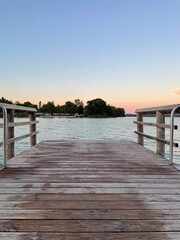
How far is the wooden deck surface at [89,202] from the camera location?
215cm

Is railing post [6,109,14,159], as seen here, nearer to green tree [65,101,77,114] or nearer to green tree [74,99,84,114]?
green tree [74,99,84,114]

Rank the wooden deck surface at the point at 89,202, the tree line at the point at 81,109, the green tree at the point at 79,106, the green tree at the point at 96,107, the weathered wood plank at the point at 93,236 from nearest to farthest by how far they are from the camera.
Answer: the weathered wood plank at the point at 93,236 → the wooden deck surface at the point at 89,202 → the green tree at the point at 96,107 → the tree line at the point at 81,109 → the green tree at the point at 79,106

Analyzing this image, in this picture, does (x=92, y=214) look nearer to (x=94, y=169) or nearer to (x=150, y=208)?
(x=150, y=208)

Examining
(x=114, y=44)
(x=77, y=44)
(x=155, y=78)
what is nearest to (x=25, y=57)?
(x=77, y=44)

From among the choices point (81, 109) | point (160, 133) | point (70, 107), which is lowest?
point (160, 133)

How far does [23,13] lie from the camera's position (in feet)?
56.3

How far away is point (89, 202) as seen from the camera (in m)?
2.81

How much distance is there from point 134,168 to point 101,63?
26154mm

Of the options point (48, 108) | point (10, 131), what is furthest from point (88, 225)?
point (48, 108)

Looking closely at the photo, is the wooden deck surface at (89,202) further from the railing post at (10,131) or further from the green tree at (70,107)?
the green tree at (70,107)

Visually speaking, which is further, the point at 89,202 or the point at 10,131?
the point at 10,131

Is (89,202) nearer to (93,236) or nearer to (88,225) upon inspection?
(88,225)

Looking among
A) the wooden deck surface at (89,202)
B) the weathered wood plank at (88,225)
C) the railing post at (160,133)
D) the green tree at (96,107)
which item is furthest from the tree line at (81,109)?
the weathered wood plank at (88,225)

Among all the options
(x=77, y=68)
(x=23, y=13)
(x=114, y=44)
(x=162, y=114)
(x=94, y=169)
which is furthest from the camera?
(x=77, y=68)
